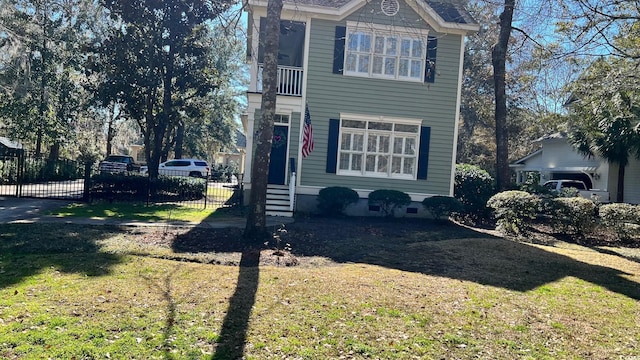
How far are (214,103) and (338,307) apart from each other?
30.0m

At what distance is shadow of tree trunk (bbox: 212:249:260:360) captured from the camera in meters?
4.18

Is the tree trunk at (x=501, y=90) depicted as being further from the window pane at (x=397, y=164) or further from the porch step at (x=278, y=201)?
the porch step at (x=278, y=201)

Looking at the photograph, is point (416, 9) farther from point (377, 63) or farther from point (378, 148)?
point (378, 148)

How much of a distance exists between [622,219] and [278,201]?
34.4 ft

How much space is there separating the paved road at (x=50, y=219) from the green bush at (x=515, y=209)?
6593 mm

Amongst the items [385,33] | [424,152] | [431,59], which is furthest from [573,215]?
[385,33]

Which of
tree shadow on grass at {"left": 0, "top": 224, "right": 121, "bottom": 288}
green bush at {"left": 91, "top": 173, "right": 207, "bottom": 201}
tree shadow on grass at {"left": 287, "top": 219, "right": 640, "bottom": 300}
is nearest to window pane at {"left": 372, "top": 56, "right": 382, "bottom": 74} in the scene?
tree shadow on grass at {"left": 287, "top": 219, "right": 640, "bottom": 300}

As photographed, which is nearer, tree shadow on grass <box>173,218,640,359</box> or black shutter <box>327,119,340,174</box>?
tree shadow on grass <box>173,218,640,359</box>

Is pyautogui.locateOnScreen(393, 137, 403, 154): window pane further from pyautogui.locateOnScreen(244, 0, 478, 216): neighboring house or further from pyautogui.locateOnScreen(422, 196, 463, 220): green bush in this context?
pyautogui.locateOnScreen(422, 196, 463, 220): green bush

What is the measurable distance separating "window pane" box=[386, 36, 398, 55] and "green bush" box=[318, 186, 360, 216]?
5106 millimetres

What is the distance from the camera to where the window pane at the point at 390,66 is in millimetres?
14984

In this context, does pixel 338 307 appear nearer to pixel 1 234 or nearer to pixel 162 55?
pixel 1 234

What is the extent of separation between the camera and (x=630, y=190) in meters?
20.7

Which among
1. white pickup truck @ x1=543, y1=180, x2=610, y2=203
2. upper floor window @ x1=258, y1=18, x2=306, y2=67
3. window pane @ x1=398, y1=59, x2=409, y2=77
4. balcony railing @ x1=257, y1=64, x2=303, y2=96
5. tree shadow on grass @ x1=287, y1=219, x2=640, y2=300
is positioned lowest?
tree shadow on grass @ x1=287, y1=219, x2=640, y2=300
